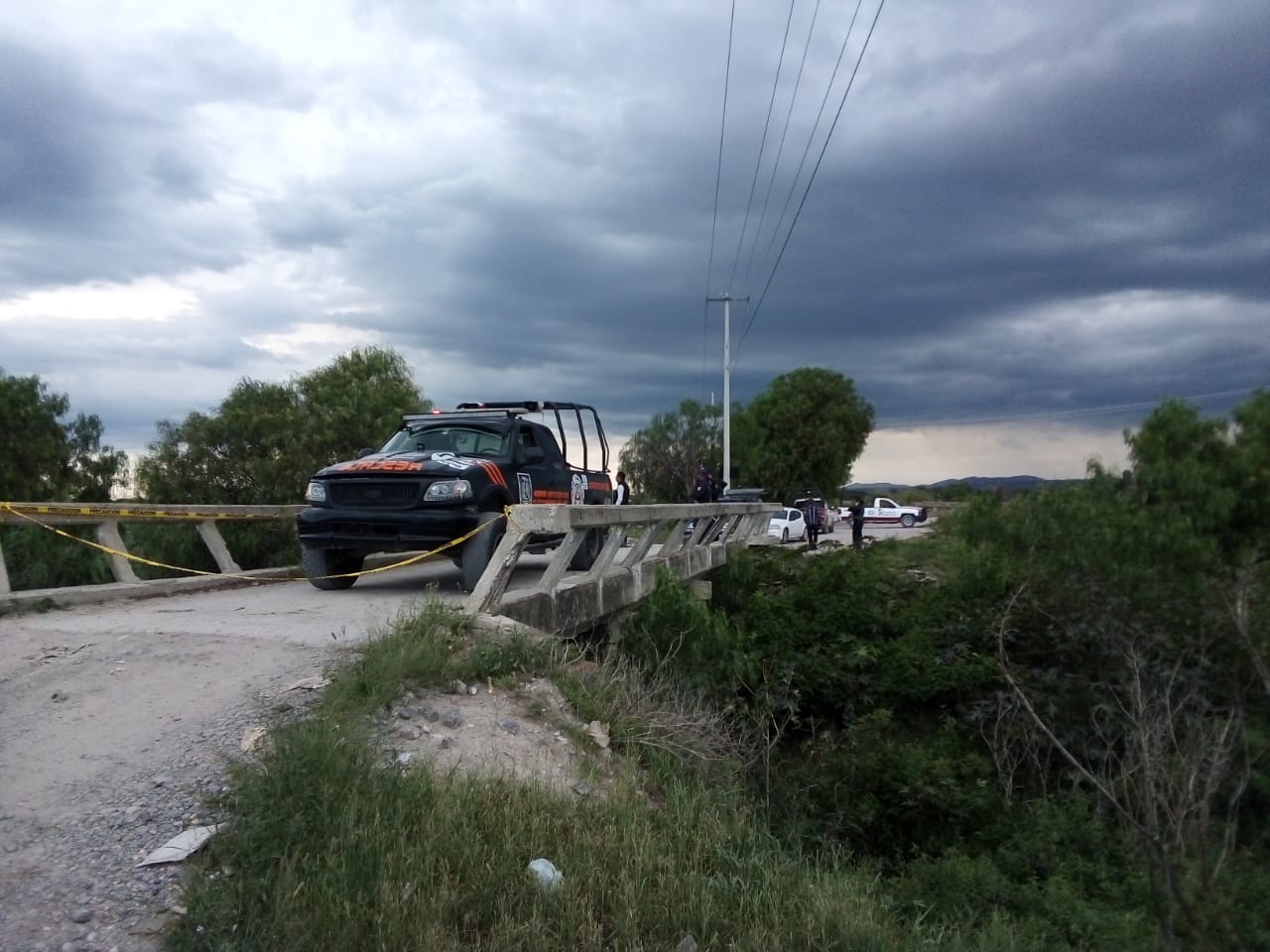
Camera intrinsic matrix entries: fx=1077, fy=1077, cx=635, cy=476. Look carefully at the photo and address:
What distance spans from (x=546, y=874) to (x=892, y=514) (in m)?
54.3

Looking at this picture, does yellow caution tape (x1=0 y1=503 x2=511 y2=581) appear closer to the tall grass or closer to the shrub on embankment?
the shrub on embankment

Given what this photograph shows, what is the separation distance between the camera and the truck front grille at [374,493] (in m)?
10.8

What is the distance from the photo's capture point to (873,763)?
11.4 metres

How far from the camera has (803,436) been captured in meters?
64.0

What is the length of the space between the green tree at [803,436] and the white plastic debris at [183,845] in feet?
196

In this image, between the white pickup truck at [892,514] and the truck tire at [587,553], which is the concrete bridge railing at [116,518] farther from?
the white pickup truck at [892,514]

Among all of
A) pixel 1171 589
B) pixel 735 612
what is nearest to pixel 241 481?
pixel 735 612

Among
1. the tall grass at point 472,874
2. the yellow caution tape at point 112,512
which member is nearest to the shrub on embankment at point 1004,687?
the tall grass at point 472,874

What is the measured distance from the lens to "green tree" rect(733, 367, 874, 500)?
210ft

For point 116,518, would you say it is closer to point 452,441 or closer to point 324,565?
point 324,565

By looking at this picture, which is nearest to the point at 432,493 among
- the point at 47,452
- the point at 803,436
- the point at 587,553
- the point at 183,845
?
the point at 587,553

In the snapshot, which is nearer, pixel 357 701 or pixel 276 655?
pixel 357 701

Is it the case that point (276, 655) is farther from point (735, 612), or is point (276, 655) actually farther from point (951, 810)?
point (735, 612)

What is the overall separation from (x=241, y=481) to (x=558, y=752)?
17564 mm
